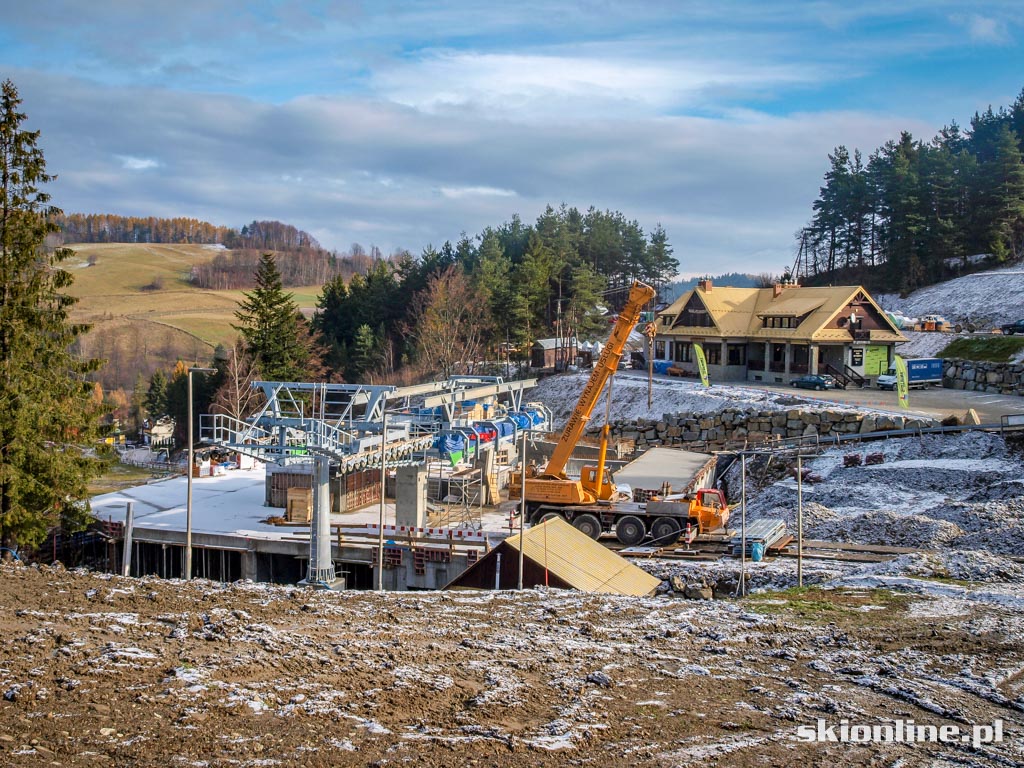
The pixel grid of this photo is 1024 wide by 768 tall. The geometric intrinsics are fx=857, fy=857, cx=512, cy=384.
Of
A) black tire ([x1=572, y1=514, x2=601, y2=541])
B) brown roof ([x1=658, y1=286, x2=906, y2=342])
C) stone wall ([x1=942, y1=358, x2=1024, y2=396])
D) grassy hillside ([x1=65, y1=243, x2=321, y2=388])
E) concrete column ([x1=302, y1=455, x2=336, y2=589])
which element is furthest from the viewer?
grassy hillside ([x1=65, y1=243, x2=321, y2=388])

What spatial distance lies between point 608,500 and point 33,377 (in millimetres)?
16936

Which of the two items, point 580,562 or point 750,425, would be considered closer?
point 580,562

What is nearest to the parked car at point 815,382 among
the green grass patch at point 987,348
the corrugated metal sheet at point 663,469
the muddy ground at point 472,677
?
the green grass patch at point 987,348

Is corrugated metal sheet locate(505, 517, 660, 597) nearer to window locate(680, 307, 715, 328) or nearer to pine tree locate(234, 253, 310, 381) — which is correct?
pine tree locate(234, 253, 310, 381)

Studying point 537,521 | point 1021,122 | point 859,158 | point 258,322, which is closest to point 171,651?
point 537,521

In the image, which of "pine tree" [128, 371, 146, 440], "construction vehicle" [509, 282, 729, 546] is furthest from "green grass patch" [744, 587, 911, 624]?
"pine tree" [128, 371, 146, 440]

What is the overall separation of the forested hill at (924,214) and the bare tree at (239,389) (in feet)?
169

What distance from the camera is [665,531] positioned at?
2503 centimetres

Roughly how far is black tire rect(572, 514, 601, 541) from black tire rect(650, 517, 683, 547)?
1.71 m

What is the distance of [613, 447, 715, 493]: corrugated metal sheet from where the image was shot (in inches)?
1242

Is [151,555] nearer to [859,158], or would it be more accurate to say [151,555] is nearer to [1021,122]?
[859,158]

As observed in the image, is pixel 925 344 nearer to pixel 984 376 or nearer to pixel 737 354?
pixel 984 376

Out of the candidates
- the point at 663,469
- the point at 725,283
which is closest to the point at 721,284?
the point at 725,283

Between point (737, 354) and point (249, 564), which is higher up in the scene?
point (737, 354)
